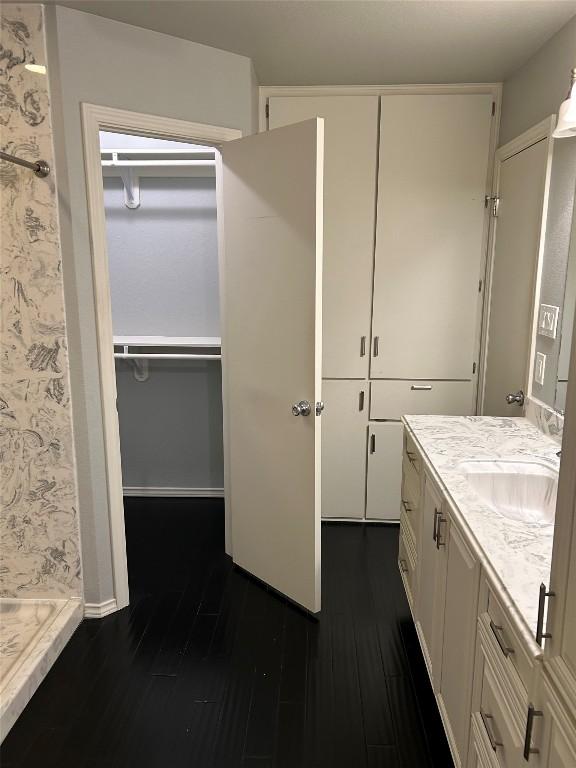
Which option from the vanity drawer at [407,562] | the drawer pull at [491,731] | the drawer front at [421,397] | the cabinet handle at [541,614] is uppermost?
the cabinet handle at [541,614]

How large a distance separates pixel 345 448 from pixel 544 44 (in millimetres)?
2149

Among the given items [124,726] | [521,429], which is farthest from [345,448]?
[124,726]

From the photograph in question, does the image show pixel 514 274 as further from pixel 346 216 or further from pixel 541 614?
pixel 541 614

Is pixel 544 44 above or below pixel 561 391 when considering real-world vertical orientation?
above

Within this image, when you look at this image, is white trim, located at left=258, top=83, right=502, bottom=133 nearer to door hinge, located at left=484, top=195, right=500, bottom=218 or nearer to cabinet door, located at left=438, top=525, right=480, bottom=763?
door hinge, located at left=484, top=195, right=500, bottom=218

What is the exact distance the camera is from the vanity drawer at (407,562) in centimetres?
224

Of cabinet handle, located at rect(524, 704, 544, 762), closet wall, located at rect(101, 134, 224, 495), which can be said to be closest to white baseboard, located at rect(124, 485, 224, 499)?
closet wall, located at rect(101, 134, 224, 495)

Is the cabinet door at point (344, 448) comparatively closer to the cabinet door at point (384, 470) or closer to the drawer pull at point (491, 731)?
the cabinet door at point (384, 470)

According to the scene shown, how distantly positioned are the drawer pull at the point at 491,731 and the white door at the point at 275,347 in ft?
3.67

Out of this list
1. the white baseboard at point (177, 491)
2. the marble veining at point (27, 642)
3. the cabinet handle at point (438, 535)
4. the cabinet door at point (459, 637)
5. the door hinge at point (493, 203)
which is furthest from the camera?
the white baseboard at point (177, 491)

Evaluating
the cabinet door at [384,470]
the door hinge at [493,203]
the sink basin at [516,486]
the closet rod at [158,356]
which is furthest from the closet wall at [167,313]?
the sink basin at [516,486]

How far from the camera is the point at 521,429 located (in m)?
2.33

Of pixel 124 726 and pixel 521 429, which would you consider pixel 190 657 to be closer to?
pixel 124 726

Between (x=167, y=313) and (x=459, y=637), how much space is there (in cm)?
264
